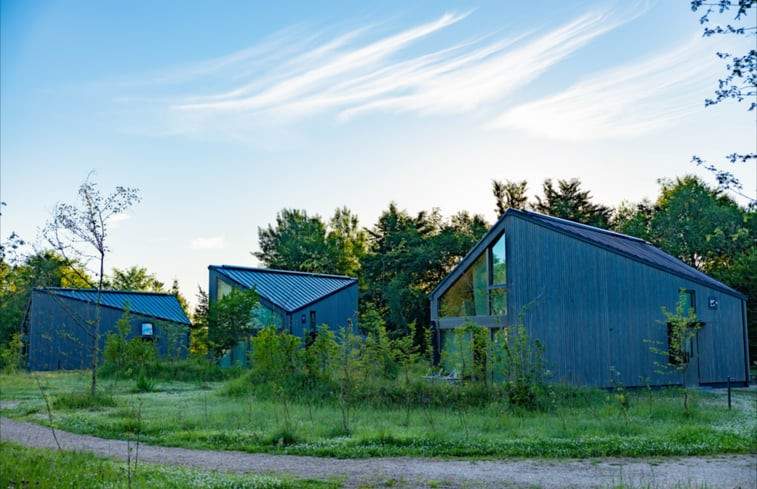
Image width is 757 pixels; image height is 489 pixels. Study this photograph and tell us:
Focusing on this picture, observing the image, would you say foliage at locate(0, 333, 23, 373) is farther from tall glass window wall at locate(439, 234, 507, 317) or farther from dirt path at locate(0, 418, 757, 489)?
dirt path at locate(0, 418, 757, 489)

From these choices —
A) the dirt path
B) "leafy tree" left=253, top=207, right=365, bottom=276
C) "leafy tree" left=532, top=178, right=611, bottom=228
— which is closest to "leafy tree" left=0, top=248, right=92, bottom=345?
the dirt path

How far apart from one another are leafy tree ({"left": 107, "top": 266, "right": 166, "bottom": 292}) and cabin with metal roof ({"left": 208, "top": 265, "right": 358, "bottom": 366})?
25.5m

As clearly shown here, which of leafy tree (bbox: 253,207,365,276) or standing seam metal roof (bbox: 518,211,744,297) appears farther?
leafy tree (bbox: 253,207,365,276)

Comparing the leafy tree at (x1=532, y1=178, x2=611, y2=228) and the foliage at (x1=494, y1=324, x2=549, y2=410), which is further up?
the leafy tree at (x1=532, y1=178, x2=611, y2=228)

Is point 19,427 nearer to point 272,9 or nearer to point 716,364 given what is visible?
point 272,9

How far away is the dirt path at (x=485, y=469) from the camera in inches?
315

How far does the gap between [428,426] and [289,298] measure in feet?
75.8

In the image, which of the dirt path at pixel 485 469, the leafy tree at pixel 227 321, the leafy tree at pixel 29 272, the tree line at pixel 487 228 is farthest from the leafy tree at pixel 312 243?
the dirt path at pixel 485 469

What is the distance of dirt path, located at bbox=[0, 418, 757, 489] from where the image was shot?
8008 millimetres

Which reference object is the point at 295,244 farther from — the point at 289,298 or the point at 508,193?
the point at 289,298

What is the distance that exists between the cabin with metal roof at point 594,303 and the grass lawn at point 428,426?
3.80 meters

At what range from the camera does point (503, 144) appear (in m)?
23.2

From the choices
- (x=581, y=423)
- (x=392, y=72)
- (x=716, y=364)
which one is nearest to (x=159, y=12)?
(x=392, y=72)

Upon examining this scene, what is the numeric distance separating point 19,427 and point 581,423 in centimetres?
1042
